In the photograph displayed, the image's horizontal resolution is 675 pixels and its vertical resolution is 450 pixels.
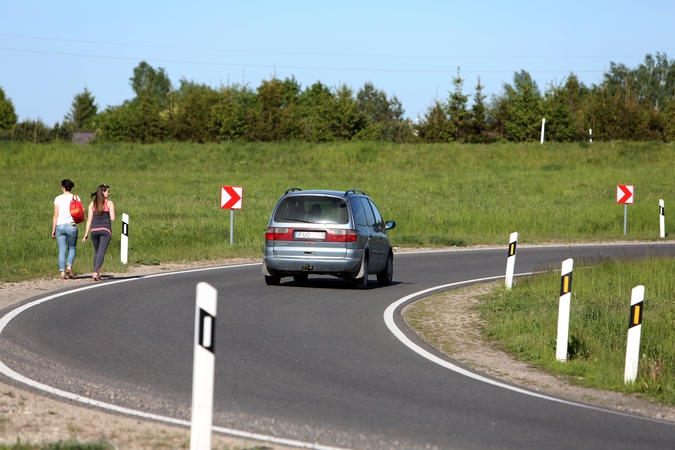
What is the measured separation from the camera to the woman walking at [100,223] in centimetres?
1761

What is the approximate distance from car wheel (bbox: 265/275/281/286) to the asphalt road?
168cm

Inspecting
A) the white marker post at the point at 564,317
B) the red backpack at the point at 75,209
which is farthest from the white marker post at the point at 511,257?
the red backpack at the point at 75,209

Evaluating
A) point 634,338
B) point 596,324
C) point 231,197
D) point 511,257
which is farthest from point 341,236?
point 231,197

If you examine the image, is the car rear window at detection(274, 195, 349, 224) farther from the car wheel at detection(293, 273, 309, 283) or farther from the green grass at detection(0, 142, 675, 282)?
the green grass at detection(0, 142, 675, 282)

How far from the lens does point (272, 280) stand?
17594 mm

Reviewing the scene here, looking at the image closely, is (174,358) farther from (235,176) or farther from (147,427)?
(235,176)

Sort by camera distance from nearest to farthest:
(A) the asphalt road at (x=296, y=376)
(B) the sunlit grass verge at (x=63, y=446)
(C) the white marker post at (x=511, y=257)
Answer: (B) the sunlit grass verge at (x=63, y=446) → (A) the asphalt road at (x=296, y=376) → (C) the white marker post at (x=511, y=257)

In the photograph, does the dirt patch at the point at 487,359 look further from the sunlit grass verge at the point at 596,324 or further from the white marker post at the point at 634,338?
the white marker post at the point at 634,338

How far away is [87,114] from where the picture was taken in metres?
145

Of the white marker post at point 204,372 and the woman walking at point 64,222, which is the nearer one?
the white marker post at point 204,372

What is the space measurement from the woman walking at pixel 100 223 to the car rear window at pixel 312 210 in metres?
3.30

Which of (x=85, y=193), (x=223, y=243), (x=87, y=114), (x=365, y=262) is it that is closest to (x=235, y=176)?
(x=85, y=193)

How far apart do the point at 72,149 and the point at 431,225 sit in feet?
140

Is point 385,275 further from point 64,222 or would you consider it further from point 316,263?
point 64,222
